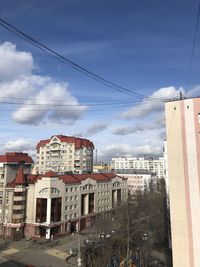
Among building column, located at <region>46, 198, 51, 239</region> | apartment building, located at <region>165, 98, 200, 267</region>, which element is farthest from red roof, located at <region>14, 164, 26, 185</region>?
apartment building, located at <region>165, 98, 200, 267</region>

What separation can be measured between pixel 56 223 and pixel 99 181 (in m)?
16.7

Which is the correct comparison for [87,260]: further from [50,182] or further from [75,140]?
[75,140]

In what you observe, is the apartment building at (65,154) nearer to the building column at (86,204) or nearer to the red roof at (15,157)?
the building column at (86,204)

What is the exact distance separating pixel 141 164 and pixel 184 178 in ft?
504

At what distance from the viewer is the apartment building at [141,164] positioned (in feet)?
506

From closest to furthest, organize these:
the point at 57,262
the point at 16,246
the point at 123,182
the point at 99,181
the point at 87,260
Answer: the point at 87,260 → the point at 57,262 → the point at 16,246 → the point at 99,181 → the point at 123,182

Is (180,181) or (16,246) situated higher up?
(180,181)

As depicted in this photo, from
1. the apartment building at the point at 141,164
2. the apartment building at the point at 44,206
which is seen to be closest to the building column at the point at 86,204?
the apartment building at the point at 44,206

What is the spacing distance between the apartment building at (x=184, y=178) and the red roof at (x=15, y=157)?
4218 cm

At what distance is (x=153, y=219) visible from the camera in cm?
5169

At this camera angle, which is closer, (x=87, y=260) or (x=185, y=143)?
(x=185, y=143)

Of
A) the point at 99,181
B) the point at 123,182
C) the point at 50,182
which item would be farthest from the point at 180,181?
the point at 123,182

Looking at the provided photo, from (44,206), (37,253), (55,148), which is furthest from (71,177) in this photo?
(55,148)

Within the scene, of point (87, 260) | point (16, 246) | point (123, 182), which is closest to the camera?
point (87, 260)
